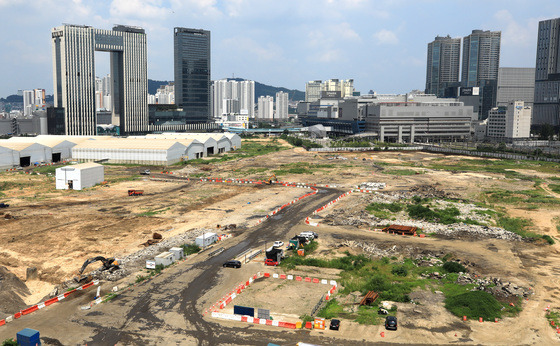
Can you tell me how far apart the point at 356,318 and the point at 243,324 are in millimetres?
8477

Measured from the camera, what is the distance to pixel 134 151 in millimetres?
131875

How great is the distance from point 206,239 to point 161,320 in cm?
1896

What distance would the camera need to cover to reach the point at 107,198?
83312 mm

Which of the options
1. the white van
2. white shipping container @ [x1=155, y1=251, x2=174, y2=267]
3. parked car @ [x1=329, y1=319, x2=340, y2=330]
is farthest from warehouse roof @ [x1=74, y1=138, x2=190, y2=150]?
parked car @ [x1=329, y1=319, x2=340, y2=330]

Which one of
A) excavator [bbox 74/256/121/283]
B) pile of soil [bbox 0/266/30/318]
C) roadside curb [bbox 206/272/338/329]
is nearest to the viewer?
roadside curb [bbox 206/272/338/329]

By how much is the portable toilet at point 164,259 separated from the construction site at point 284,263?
0.76m

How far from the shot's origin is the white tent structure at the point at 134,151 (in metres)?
130

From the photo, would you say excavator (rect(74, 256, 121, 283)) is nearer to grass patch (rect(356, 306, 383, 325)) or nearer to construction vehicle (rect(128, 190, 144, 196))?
grass patch (rect(356, 306, 383, 325))

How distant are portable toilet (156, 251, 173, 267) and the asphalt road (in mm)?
881

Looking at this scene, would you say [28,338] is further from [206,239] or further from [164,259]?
[206,239]

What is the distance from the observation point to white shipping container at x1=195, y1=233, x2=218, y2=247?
52.7m

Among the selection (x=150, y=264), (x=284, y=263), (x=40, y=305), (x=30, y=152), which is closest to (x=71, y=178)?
(x=30, y=152)

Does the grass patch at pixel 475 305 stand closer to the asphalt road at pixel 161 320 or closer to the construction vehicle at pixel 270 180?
the asphalt road at pixel 161 320

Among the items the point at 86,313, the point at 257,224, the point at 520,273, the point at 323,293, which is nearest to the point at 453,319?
the point at 323,293
